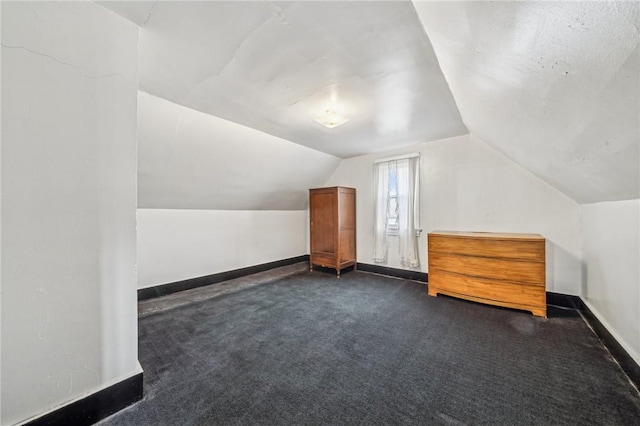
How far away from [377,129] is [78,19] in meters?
2.79

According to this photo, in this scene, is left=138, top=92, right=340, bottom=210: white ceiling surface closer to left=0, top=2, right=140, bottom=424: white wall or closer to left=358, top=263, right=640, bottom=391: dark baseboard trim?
left=0, top=2, right=140, bottom=424: white wall

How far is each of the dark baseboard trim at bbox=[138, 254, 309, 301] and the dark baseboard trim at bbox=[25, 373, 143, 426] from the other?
2.08 meters

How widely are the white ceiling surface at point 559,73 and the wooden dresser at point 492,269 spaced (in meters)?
0.86

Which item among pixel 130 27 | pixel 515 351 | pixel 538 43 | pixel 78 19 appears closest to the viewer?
pixel 538 43

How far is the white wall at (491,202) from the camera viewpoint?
2904mm

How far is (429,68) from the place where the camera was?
1.83 m

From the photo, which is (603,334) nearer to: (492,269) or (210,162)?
(492,269)

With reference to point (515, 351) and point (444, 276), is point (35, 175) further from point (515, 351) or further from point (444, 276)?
point (444, 276)

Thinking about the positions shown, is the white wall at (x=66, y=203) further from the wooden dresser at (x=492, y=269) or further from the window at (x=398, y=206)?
the window at (x=398, y=206)

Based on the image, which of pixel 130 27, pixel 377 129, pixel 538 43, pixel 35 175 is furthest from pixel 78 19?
pixel 377 129

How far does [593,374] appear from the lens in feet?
5.47

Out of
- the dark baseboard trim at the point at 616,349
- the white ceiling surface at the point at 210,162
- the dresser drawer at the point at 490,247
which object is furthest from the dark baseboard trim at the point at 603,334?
the white ceiling surface at the point at 210,162

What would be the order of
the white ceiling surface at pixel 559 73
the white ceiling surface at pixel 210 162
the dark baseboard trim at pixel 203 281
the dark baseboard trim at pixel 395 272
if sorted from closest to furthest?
the white ceiling surface at pixel 559 73 → the white ceiling surface at pixel 210 162 → the dark baseboard trim at pixel 203 281 → the dark baseboard trim at pixel 395 272

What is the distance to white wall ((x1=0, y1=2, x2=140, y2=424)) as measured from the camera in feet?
3.66
